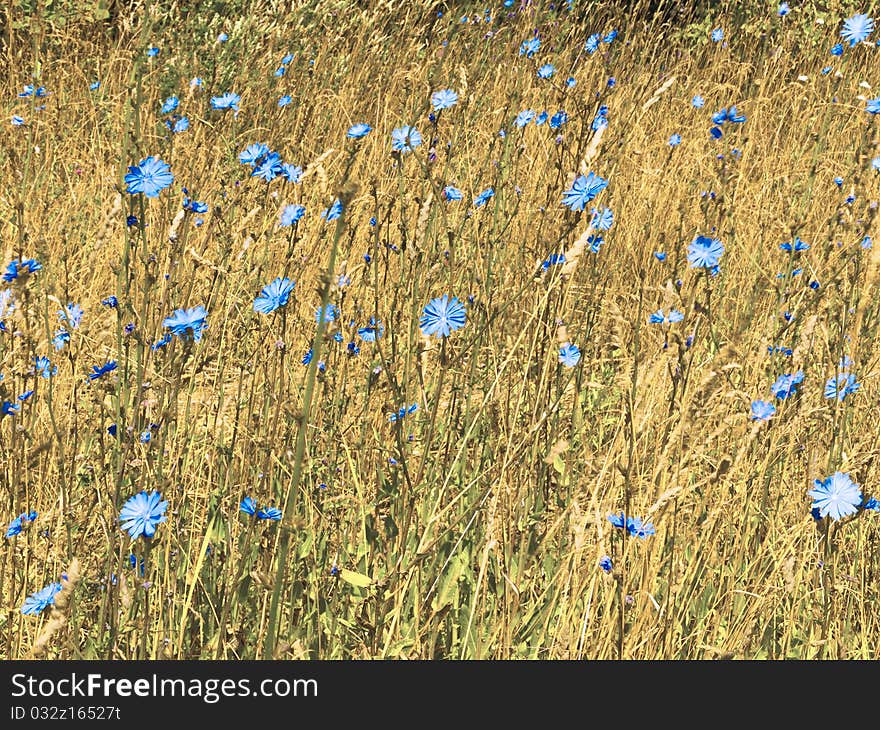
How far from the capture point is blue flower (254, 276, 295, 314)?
4.51ft

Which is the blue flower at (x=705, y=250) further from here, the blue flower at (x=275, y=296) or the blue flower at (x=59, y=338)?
the blue flower at (x=59, y=338)

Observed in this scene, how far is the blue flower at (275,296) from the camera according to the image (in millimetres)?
1376

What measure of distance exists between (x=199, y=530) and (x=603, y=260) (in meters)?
1.62

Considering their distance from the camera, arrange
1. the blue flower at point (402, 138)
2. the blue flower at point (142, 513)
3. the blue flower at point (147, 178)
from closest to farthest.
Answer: the blue flower at point (142, 513)
the blue flower at point (147, 178)
the blue flower at point (402, 138)

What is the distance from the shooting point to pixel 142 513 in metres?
1.12

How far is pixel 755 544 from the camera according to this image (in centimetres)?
154

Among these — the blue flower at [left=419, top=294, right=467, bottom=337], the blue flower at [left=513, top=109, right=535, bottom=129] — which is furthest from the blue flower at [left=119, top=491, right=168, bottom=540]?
the blue flower at [left=513, top=109, right=535, bottom=129]

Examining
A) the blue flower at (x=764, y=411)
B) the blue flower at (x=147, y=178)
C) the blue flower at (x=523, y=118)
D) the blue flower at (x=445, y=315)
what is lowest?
the blue flower at (x=764, y=411)

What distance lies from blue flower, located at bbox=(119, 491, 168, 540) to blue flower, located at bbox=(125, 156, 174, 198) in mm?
581

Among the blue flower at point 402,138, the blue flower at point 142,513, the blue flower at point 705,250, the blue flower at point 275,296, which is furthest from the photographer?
the blue flower at point 705,250

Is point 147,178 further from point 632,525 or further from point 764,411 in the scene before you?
point 764,411

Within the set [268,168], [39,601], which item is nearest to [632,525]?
[39,601]

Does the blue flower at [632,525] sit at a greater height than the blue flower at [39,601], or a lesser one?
greater

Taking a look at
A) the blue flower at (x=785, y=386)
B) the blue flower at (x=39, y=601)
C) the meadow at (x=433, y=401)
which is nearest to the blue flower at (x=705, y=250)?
the meadow at (x=433, y=401)
